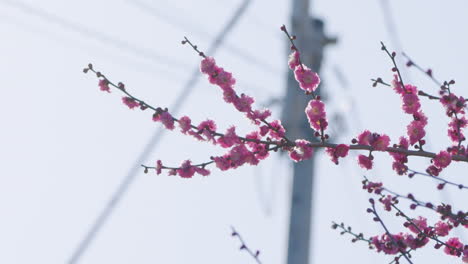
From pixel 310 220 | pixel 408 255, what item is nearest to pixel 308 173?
pixel 310 220

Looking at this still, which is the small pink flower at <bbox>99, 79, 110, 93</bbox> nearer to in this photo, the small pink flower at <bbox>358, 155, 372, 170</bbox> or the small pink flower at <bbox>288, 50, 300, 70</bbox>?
the small pink flower at <bbox>288, 50, 300, 70</bbox>

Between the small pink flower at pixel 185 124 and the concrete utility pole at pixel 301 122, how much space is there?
336cm

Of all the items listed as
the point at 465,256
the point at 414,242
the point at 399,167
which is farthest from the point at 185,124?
the point at 465,256

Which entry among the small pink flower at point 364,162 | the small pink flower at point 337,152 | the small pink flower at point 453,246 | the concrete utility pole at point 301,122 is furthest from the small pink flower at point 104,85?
the concrete utility pole at point 301,122

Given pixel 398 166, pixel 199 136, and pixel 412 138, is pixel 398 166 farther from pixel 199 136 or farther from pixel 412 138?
pixel 199 136

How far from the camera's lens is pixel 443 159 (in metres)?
4.45

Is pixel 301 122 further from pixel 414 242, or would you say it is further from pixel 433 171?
pixel 433 171

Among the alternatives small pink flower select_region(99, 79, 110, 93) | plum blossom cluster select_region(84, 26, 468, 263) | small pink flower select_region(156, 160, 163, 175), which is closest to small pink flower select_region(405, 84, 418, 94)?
plum blossom cluster select_region(84, 26, 468, 263)

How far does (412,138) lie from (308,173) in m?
3.58

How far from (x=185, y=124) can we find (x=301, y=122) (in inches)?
160

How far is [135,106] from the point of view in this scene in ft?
14.8

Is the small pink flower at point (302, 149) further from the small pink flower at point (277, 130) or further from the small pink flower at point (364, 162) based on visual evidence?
the small pink flower at point (364, 162)

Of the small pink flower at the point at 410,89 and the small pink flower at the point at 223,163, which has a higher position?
the small pink flower at the point at 410,89

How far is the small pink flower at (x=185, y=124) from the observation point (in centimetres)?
451
